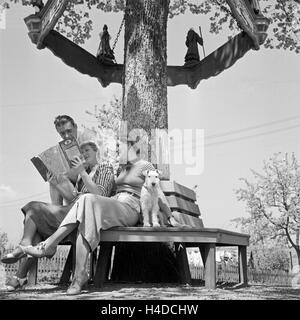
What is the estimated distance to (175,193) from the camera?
443 cm

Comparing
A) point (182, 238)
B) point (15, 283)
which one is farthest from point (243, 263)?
point (15, 283)

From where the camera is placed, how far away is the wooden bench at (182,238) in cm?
347

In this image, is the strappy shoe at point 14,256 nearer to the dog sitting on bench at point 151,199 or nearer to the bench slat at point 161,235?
Answer: the bench slat at point 161,235

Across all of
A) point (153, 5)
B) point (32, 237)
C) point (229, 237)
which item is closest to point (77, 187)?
point (32, 237)

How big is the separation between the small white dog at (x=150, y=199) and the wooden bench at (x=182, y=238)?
24 centimetres

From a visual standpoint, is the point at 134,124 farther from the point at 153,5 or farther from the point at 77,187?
the point at 153,5

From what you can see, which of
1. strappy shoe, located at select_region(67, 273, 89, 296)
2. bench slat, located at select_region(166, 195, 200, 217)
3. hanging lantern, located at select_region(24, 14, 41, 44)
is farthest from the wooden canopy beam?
strappy shoe, located at select_region(67, 273, 89, 296)

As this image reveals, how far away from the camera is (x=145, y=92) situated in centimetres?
490

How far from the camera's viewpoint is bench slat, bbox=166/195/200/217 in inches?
171

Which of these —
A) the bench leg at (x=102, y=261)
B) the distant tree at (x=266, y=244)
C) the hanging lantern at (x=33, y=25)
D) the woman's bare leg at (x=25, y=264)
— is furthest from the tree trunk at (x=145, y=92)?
the distant tree at (x=266, y=244)

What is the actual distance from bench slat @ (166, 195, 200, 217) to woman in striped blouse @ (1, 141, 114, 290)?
2.27 ft

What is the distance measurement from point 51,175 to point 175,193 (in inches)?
49.4

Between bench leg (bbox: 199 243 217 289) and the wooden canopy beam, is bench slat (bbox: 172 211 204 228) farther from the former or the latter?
the wooden canopy beam
